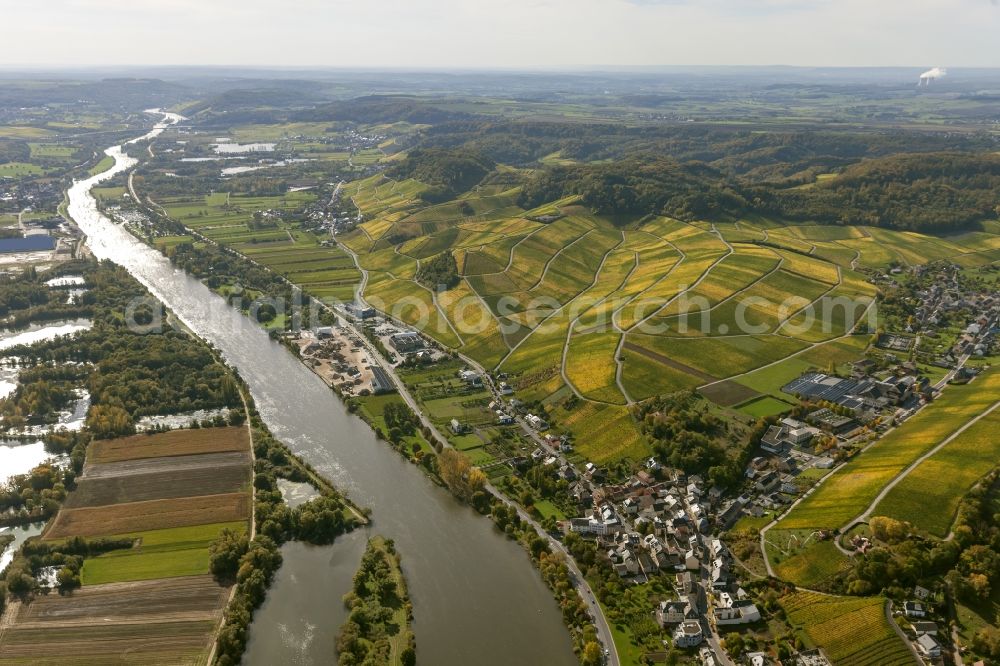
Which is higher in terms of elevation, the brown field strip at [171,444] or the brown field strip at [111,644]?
the brown field strip at [171,444]

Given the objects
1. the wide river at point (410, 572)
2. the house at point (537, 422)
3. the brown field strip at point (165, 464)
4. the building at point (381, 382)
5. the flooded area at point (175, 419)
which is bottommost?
the wide river at point (410, 572)

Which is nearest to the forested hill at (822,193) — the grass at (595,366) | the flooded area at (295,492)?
the grass at (595,366)

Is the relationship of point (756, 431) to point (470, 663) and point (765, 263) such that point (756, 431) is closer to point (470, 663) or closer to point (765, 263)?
point (470, 663)

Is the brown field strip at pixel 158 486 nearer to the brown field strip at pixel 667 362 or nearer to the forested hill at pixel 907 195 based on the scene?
the brown field strip at pixel 667 362

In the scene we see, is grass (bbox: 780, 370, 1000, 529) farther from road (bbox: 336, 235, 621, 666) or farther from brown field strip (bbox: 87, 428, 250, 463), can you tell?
brown field strip (bbox: 87, 428, 250, 463)

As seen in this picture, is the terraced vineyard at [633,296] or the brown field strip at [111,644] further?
the terraced vineyard at [633,296]

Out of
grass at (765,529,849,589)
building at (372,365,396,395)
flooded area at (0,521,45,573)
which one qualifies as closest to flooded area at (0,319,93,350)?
flooded area at (0,521,45,573)

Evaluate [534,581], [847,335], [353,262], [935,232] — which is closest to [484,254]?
[353,262]
